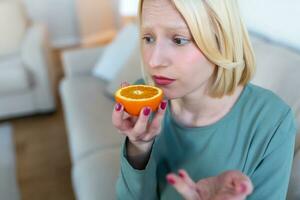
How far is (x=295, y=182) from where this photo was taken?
0.96 metres

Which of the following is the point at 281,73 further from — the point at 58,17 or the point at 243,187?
the point at 58,17

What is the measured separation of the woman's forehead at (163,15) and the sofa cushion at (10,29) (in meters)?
2.42

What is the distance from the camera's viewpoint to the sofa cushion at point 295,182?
0.94m

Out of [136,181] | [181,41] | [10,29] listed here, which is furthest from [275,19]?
[10,29]

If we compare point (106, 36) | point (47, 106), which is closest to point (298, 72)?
point (47, 106)

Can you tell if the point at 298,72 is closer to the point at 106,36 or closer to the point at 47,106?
the point at 47,106

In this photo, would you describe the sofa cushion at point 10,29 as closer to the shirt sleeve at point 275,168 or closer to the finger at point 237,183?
the shirt sleeve at point 275,168

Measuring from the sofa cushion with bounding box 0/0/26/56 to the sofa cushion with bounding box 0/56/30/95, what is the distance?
0.34 m

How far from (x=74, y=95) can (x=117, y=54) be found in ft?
1.18

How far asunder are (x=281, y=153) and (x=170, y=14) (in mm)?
396

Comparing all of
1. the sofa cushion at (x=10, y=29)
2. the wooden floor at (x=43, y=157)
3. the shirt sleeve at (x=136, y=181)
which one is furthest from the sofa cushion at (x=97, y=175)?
the sofa cushion at (x=10, y=29)

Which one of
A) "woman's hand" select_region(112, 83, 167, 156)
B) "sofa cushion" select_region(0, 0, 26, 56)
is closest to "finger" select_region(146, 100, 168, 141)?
"woman's hand" select_region(112, 83, 167, 156)

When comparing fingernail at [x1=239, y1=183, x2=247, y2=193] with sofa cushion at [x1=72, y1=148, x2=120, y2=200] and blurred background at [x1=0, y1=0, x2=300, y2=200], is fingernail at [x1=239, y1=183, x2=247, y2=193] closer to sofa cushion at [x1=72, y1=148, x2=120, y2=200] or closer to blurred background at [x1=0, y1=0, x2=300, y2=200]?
blurred background at [x1=0, y1=0, x2=300, y2=200]

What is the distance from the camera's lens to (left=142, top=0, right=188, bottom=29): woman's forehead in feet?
2.57
